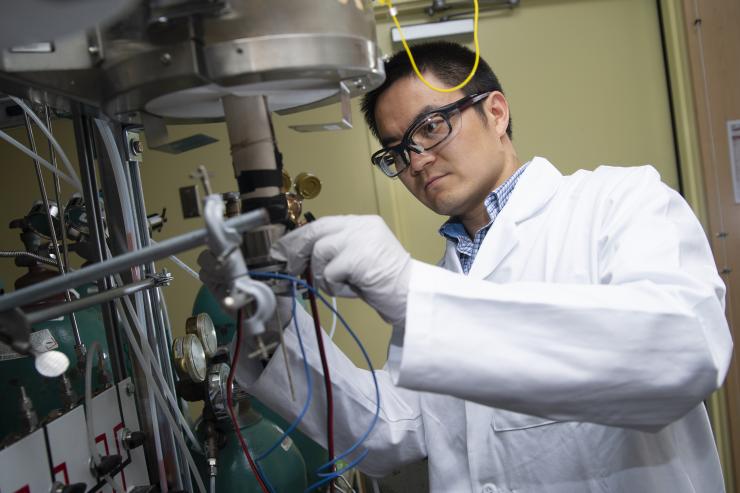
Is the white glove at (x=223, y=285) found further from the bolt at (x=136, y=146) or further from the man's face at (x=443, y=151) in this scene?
the man's face at (x=443, y=151)

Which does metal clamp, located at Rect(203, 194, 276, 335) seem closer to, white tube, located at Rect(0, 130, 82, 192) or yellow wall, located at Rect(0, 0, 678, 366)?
white tube, located at Rect(0, 130, 82, 192)

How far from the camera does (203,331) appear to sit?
1026 mm

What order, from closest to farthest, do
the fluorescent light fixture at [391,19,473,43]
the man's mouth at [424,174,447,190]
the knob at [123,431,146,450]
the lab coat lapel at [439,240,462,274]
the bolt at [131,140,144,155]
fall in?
the knob at [123,431,146,450], the bolt at [131,140,144,155], the man's mouth at [424,174,447,190], the lab coat lapel at [439,240,462,274], the fluorescent light fixture at [391,19,473,43]

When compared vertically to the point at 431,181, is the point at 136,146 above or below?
above

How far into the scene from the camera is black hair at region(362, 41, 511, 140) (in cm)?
132

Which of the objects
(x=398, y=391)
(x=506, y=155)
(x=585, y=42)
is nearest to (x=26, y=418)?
(x=398, y=391)

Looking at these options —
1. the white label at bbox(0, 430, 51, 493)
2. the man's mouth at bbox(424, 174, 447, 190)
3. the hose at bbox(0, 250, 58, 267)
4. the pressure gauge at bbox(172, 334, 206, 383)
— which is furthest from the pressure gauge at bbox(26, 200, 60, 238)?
the man's mouth at bbox(424, 174, 447, 190)

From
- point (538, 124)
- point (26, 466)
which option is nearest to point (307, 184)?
point (26, 466)

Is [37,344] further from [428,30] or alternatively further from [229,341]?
[428,30]

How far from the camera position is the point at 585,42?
2367mm

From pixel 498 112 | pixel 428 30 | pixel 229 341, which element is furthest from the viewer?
pixel 428 30

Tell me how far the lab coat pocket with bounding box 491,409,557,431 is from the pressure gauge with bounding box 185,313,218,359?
54 centimetres

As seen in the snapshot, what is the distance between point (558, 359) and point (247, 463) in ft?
2.61

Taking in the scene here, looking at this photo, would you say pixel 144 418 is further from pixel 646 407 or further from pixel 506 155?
pixel 506 155
